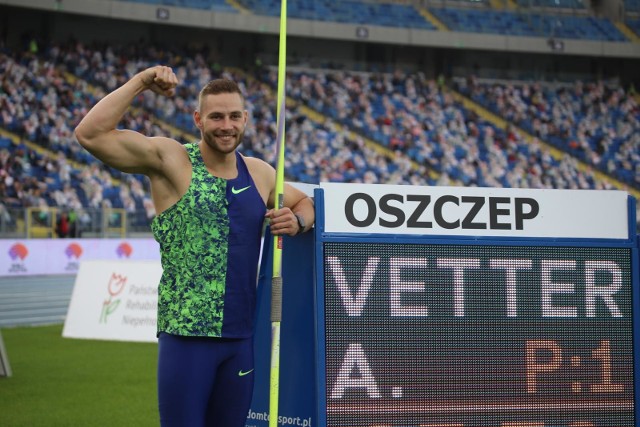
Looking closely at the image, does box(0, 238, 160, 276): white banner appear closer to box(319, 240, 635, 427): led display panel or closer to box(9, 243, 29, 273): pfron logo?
box(9, 243, 29, 273): pfron logo

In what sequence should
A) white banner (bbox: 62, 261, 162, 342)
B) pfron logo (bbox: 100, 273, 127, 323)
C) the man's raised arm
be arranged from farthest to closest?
pfron logo (bbox: 100, 273, 127, 323) < white banner (bbox: 62, 261, 162, 342) < the man's raised arm

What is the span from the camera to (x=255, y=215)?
396 centimetres

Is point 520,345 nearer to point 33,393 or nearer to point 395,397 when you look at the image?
point 395,397

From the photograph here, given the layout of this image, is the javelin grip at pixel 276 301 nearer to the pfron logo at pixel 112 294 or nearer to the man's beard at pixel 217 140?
the man's beard at pixel 217 140

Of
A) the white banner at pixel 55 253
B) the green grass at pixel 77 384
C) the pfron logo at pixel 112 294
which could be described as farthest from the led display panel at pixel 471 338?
the white banner at pixel 55 253

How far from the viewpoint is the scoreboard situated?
4.32m

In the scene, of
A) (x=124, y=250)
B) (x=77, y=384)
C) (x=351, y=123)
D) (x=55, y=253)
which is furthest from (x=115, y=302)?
(x=351, y=123)

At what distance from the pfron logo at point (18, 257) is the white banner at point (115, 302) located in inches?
268

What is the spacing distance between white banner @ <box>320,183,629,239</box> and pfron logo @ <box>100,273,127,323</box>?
911 cm

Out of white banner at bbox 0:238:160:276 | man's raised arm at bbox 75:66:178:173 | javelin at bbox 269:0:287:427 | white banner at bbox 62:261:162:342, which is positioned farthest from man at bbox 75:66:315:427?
white banner at bbox 0:238:160:276

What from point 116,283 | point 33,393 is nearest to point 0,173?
point 116,283

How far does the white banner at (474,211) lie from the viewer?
4.45 metres

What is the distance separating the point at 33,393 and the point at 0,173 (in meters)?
14.5

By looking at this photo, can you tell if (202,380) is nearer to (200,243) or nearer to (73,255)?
(200,243)
